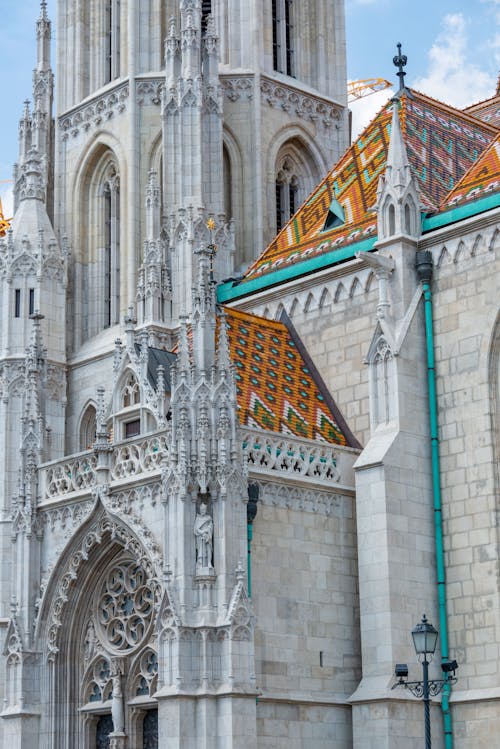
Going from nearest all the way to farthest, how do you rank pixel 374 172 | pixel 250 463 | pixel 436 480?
1. pixel 250 463
2. pixel 436 480
3. pixel 374 172

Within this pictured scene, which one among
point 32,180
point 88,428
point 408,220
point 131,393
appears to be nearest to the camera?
point 131,393

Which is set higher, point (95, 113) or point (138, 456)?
point (95, 113)

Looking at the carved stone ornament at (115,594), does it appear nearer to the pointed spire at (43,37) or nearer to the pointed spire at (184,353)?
the pointed spire at (184,353)

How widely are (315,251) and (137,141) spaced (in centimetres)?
866

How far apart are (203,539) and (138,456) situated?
92.4 inches

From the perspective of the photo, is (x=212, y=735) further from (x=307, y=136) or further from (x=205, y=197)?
(x=307, y=136)

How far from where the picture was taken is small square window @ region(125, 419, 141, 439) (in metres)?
26.1

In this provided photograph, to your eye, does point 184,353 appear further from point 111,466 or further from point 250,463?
point 111,466

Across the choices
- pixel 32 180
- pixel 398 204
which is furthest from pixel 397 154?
pixel 32 180

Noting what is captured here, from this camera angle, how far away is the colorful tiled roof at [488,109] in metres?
36.2

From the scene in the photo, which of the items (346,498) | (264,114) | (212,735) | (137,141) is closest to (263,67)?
(264,114)

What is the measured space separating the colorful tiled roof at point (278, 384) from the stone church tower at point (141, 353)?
2.75 feet

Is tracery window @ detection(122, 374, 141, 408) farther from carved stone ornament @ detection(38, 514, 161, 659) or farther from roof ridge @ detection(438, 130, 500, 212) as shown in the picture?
roof ridge @ detection(438, 130, 500, 212)

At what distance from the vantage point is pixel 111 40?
3819cm
